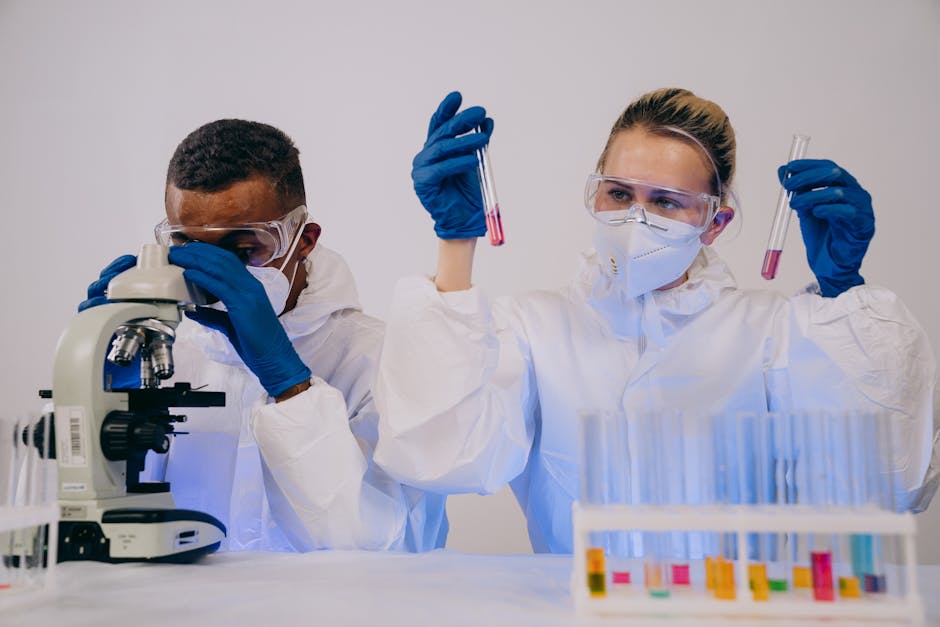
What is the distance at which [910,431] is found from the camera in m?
1.77

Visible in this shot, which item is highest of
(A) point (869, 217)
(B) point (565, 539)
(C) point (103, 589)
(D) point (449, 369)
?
(A) point (869, 217)

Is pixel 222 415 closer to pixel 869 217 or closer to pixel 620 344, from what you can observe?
pixel 620 344

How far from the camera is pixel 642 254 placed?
1.92 meters

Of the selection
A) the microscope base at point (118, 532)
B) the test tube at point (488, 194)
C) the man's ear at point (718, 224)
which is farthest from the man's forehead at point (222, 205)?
the man's ear at point (718, 224)

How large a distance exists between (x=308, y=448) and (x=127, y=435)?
0.40m

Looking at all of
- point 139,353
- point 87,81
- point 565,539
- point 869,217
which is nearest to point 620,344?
point 565,539

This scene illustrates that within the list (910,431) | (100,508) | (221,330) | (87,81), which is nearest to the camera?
(100,508)

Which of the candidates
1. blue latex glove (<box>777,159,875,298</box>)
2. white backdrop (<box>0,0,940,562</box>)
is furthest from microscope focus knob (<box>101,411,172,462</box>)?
white backdrop (<box>0,0,940,562</box>)

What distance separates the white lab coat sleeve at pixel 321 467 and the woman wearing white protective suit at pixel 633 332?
0.10m

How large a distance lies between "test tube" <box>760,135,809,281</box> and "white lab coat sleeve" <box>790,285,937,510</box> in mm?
159

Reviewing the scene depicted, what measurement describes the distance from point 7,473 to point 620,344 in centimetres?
140

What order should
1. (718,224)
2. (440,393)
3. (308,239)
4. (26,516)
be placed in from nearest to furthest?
1. (26,516)
2. (440,393)
3. (718,224)
4. (308,239)

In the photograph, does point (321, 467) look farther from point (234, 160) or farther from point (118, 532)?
point (234, 160)

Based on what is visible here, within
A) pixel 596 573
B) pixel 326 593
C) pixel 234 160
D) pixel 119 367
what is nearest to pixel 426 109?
pixel 234 160
